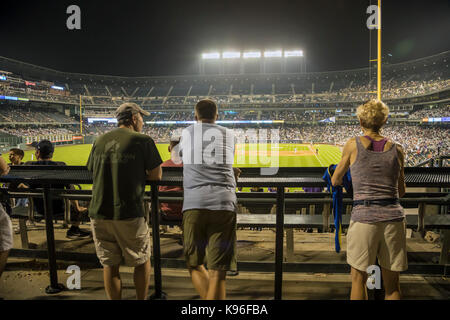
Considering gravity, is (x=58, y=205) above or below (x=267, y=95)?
below

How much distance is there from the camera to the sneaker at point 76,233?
4820 mm

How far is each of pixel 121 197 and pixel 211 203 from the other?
0.78 metres

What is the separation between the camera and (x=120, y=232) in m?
2.43

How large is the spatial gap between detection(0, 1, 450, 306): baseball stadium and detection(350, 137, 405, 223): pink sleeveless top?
0.05 meters

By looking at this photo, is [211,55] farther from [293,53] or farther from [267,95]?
[293,53]

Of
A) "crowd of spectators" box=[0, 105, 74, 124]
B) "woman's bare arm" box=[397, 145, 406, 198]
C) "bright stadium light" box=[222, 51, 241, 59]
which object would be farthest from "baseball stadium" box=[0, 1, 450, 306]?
"bright stadium light" box=[222, 51, 241, 59]

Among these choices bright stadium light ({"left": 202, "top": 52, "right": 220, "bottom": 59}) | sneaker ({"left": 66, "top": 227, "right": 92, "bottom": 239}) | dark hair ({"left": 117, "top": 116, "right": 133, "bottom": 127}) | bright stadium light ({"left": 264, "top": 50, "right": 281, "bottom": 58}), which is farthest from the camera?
bright stadium light ({"left": 202, "top": 52, "right": 220, "bottom": 59})

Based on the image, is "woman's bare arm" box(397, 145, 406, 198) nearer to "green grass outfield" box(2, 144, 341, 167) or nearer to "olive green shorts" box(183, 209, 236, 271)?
"olive green shorts" box(183, 209, 236, 271)

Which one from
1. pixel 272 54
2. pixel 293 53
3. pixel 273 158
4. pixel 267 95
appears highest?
pixel 293 53

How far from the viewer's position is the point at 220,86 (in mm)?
72375

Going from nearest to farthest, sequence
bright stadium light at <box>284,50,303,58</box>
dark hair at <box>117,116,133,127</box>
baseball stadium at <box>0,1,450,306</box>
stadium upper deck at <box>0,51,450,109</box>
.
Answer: dark hair at <box>117,116,133,127</box> → baseball stadium at <box>0,1,450,306</box> → stadium upper deck at <box>0,51,450,109</box> → bright stadium light at <box>284,50,303,58</box>

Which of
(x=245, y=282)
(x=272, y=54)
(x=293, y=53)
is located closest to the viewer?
(x=245, y=282)

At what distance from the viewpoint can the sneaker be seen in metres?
→ 4.82

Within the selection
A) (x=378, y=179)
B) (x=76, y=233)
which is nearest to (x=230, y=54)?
(x=76, y=233)
